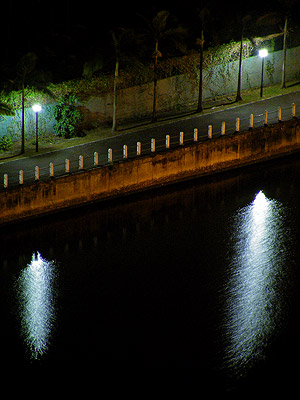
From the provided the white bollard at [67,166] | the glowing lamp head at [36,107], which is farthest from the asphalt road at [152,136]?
the glowing lamp head at [36,107]

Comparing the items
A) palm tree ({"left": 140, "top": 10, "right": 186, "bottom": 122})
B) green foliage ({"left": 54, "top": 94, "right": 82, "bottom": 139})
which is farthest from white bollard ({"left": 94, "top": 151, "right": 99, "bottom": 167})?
palm tree ({"left": 140, "top": 10, "right": 186, "bottom": 122})

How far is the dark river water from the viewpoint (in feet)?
80.7

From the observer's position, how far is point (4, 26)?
6488cm

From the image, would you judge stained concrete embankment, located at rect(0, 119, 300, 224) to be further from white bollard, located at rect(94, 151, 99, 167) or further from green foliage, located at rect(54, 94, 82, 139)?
green foliage, located at rect(54, 94, 82, 139)

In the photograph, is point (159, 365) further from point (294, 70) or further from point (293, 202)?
point (294, 70)

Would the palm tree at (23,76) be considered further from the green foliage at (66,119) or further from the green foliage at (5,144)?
the green foliage at (66,119)

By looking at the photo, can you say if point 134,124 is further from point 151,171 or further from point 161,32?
point 151,171

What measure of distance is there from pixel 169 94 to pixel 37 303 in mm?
24876

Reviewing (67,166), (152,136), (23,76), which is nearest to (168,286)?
(67,166)

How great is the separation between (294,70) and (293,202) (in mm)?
18284

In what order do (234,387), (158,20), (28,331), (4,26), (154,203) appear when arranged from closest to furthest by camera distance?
(234,387) → (28,331) → (154,203) → (158,20) → (4,26)

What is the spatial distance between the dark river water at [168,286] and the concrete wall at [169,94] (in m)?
9.44

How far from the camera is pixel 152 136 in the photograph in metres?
45.1

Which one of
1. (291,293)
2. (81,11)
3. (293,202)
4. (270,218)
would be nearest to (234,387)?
(291,293)
